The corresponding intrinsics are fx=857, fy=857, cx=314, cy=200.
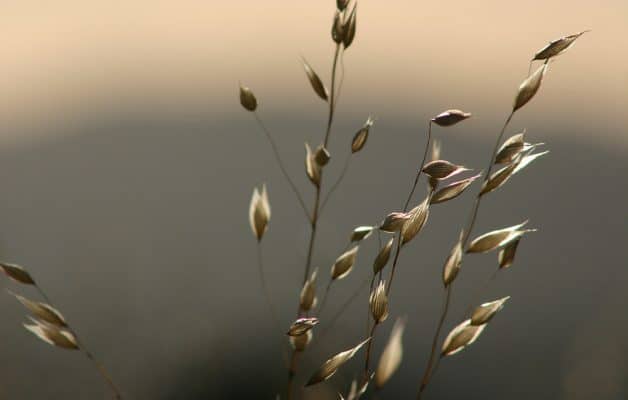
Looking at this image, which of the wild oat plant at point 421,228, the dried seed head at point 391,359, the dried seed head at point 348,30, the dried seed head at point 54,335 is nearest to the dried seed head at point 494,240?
the wild oat plant at point 421,228

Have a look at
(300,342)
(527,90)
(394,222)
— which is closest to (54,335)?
(300,342)

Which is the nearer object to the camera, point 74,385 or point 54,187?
point 74,385

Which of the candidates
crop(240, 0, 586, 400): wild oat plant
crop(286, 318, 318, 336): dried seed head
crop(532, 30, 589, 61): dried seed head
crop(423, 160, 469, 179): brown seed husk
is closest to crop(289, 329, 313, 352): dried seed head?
crop(240, 0, 586, 400): wild oat plant

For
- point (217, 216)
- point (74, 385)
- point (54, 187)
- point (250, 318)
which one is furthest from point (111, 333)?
point (54, 187)

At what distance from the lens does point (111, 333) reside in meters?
2.35

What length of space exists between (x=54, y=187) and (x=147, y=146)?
41cm

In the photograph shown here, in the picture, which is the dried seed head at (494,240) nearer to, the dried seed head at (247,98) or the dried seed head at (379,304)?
the dried seed head at (379,304)

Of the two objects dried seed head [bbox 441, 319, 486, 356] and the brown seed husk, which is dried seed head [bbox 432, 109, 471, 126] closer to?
the brown seed husk

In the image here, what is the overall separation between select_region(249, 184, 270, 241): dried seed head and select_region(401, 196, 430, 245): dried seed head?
0.21 meters

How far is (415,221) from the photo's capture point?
71 centimetres

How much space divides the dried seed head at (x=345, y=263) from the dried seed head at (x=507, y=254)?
0.13 m

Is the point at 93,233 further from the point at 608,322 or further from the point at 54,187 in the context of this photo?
the point at 608,322

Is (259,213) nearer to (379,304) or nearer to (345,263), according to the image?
(345,263)

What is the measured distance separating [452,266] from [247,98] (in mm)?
267
